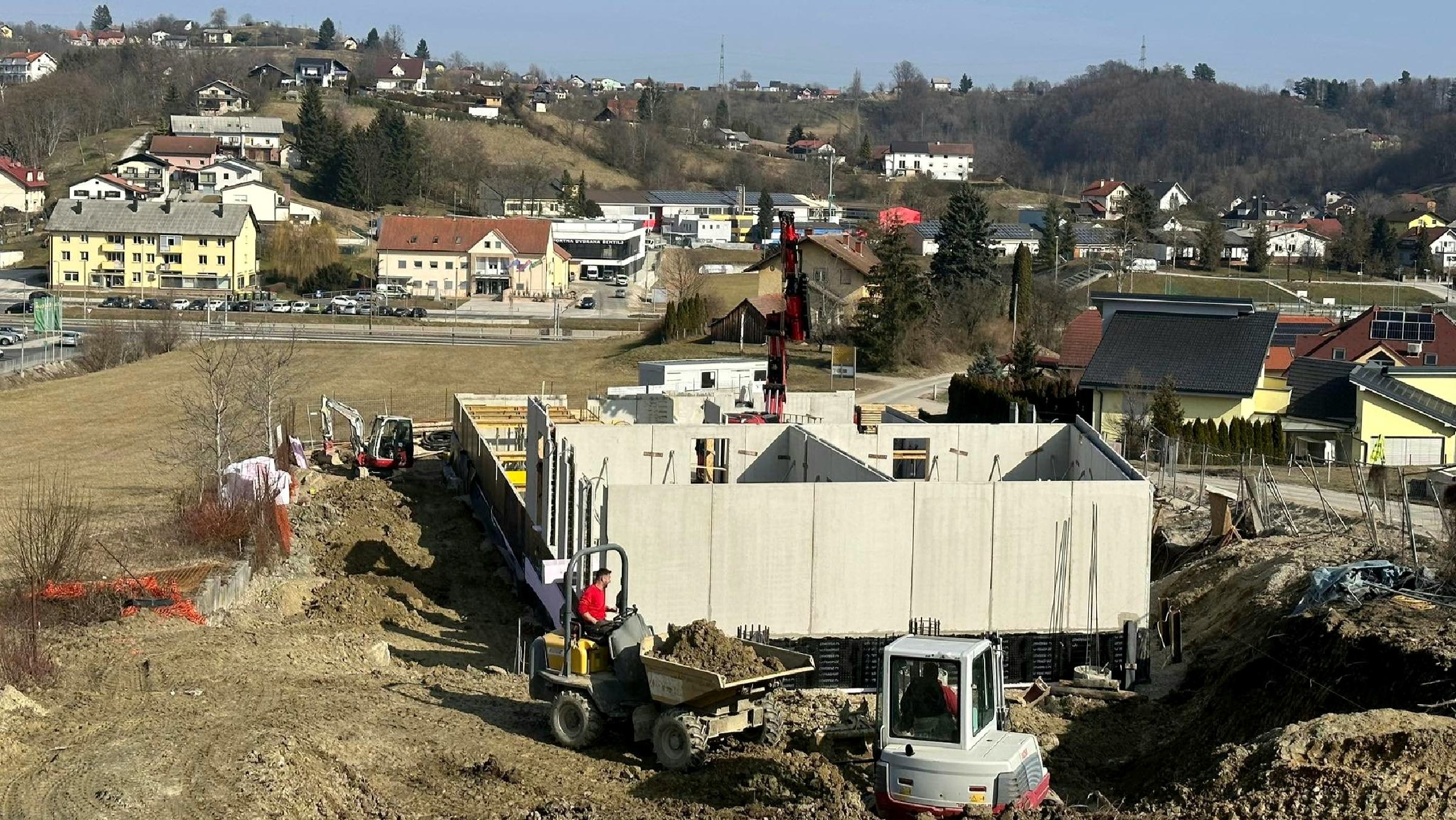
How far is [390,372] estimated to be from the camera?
58594 mm

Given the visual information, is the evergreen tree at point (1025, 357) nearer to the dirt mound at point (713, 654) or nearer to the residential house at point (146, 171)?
the dirt mound at point (713, 654)

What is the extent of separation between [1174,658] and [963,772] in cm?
885

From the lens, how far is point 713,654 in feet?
48.3

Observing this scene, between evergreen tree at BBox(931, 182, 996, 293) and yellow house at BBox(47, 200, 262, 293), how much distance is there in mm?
40140

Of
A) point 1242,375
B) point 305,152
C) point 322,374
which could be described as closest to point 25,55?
point 305,152

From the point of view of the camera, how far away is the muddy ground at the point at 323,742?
12945 mm

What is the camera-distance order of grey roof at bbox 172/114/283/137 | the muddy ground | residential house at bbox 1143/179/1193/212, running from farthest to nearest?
residential house at bbox 1143/179/1193/212, grey roof at bbox 172/114/283/137, the muddy ground

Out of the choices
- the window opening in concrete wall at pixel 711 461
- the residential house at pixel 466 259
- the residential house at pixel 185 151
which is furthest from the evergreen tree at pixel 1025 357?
the residential house at pixel 185 151

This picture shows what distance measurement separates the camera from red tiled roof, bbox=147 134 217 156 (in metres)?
117

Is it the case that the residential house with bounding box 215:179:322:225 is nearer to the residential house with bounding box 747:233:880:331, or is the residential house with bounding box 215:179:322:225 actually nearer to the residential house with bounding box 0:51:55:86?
the residential house with bounding box 747:233:880:331

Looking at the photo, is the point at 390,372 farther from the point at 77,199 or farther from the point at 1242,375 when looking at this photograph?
the point at 77,199

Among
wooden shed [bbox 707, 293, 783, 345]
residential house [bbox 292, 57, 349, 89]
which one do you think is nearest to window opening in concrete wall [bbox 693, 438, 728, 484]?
wooden shed [bbox 707, 293, 783, 345]

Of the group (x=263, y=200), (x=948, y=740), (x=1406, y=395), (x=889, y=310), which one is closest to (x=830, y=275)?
(x=889, y=310)

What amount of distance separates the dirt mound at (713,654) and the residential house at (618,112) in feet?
493
